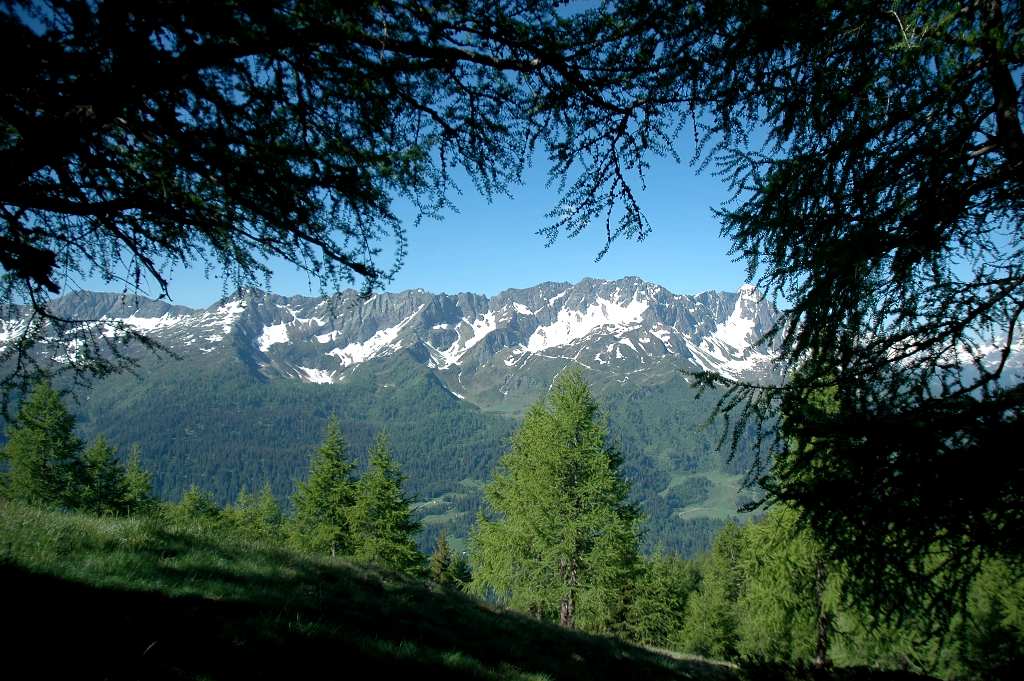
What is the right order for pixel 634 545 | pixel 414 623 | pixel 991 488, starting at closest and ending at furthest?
1. pixel 991 488
2. pixel 414 623
3. pixel 634 545

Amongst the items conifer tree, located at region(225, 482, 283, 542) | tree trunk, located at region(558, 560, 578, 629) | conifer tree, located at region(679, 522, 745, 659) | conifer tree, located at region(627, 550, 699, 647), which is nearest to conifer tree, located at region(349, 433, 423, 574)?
conifer tree, located at region(225, 482, 283, 542)

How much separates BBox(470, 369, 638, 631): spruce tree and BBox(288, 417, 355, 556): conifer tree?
12.2 metres

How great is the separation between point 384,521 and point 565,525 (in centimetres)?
1338

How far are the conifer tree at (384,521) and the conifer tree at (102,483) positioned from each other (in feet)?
38.8

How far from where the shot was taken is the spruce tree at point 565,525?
54.1 feet

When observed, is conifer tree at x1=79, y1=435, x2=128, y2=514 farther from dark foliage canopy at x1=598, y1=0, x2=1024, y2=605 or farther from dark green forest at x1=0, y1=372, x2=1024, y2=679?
dark foliage canopy at x1=598, y1=0, x2=1024, y2=605

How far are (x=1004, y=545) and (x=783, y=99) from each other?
11.8ft

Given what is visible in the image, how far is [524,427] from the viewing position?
19.3 metres

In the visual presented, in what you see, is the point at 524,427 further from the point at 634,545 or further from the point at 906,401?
the point at 906,401

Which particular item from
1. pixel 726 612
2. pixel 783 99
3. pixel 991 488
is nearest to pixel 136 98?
pixel 783 99

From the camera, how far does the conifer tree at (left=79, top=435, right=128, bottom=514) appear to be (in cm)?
2616

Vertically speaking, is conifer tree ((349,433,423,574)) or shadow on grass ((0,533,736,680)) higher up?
shadow on grass ((0,533,736,680))

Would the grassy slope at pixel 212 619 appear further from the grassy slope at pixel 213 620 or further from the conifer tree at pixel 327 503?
the conifer tree at pixel 327 503

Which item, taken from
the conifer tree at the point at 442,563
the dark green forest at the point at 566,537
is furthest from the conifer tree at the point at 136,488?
the conifer tree at the point at 442,563
